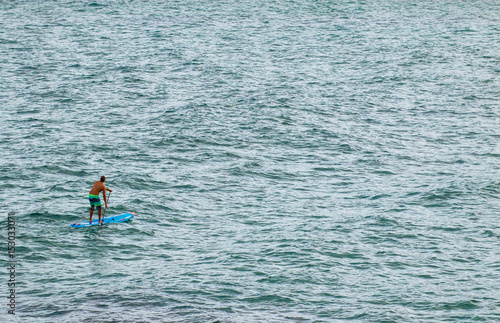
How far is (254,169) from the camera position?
46594 millimetres

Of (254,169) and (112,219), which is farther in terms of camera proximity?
(254,169)

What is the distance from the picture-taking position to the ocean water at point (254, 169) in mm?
29672

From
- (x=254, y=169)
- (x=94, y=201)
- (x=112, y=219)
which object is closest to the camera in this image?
(x=94, y=201)

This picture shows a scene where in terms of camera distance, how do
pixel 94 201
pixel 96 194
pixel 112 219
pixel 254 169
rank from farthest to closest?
pixel 254 169
pixel 112 219
pixel 94 201
pixel 96 194

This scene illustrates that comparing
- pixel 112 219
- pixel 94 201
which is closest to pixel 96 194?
pixel 94 201

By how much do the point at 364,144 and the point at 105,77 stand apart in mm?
30876

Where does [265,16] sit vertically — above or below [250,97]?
above

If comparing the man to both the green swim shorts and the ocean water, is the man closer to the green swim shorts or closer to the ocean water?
the green swim shorts

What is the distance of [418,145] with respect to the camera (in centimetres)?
5197

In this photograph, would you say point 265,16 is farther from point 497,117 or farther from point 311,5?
point 497,117

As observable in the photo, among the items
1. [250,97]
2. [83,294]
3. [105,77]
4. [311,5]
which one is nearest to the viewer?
[83,294]

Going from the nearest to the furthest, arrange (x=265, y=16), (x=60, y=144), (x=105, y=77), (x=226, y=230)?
(x=226, y=230)
(x=60, y=144)
(x=105, y=77)
(x=265, y=16)

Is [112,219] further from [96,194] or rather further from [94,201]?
[96,194]

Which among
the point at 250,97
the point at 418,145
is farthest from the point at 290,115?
the point at 418,145
